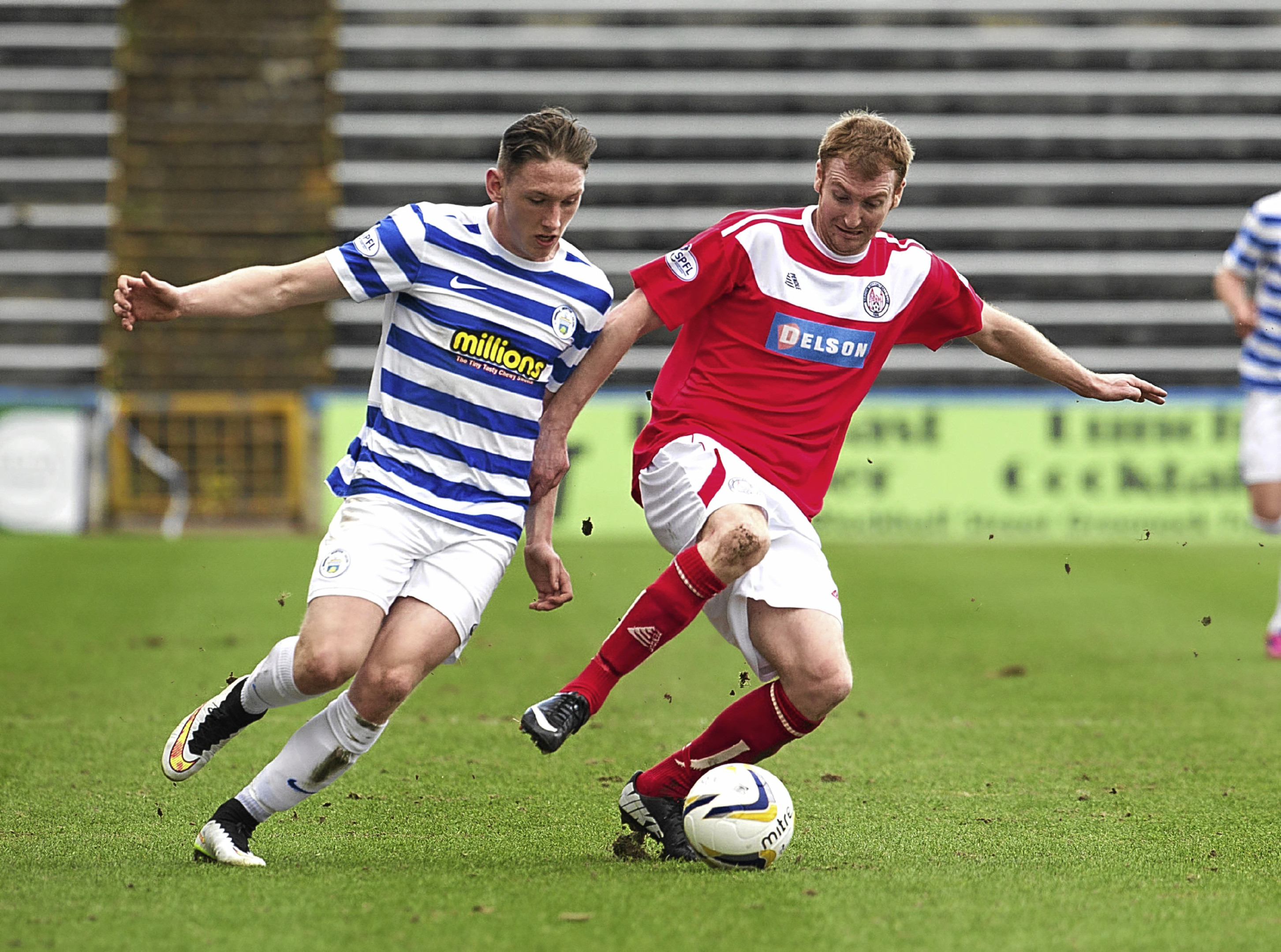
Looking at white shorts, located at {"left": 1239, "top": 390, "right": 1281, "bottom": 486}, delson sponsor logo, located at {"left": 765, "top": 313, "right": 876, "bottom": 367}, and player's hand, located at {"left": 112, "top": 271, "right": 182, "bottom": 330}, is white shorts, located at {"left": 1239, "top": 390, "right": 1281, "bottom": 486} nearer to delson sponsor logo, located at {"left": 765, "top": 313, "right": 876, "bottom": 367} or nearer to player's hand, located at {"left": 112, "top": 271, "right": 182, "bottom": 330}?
delson sponsor logo, located at {"left": 765, "top": 313, "right": 876, "bottom": 367}

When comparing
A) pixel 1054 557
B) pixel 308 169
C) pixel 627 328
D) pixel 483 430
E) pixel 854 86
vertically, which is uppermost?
pixel 854 86

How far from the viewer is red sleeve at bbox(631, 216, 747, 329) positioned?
4.47 metres

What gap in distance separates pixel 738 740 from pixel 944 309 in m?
1.34

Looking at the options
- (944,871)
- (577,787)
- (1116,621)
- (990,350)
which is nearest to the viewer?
(944,871)

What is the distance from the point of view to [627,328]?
4.44 metres

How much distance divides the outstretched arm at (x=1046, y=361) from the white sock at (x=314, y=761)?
202 cm

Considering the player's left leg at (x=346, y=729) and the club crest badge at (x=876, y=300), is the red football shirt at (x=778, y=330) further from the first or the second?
the player's left leg at (x=346, y=729)

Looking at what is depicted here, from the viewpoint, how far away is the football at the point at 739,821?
4.08m

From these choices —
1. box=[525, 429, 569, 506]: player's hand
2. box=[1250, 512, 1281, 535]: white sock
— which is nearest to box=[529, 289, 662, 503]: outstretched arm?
box=[525, 429, 569, 506]: player's hand

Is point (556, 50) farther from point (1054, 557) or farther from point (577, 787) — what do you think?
point (577, 787)

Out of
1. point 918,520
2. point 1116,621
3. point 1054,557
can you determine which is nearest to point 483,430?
point 1116,621

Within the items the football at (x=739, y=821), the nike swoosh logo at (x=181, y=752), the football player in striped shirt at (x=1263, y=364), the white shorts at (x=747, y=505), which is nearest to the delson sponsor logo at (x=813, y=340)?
the white shorts at (x=747, y=505)

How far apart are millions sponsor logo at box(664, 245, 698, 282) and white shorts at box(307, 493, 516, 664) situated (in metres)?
0.85

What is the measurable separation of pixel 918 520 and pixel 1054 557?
1989 mm
